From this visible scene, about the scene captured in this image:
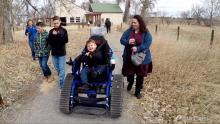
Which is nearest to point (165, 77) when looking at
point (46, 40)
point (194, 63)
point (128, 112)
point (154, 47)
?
point (194, 63)

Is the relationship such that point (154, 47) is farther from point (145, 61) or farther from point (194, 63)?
point (145, 61)

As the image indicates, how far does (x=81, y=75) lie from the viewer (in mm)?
6832

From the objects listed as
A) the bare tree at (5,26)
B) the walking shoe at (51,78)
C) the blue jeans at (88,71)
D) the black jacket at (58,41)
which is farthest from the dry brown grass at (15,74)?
the bare tree at (5,26)

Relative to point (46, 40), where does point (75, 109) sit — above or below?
below

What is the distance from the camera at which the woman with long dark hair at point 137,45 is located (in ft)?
24.4

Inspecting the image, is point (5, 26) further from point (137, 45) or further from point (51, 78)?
point (137, 45)

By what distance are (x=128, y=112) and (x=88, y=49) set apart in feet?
5.21

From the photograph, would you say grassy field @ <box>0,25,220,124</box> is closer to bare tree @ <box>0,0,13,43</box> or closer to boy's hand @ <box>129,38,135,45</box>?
boy's hand @ <box>129,38,135,45</box>

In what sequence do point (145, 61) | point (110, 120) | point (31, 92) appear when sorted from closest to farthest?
point (110, 120) → point (145, 61) → point (31, 92)

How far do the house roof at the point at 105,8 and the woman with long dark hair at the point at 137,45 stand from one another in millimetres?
A: 63253

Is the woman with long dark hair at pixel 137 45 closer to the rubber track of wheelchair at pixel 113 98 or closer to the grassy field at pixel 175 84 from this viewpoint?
the grassy field at pixel 175 84

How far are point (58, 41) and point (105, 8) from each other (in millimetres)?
64031

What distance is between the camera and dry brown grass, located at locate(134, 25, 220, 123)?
21.7 ft

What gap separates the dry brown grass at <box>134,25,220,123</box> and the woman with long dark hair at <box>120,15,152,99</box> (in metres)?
0.71
